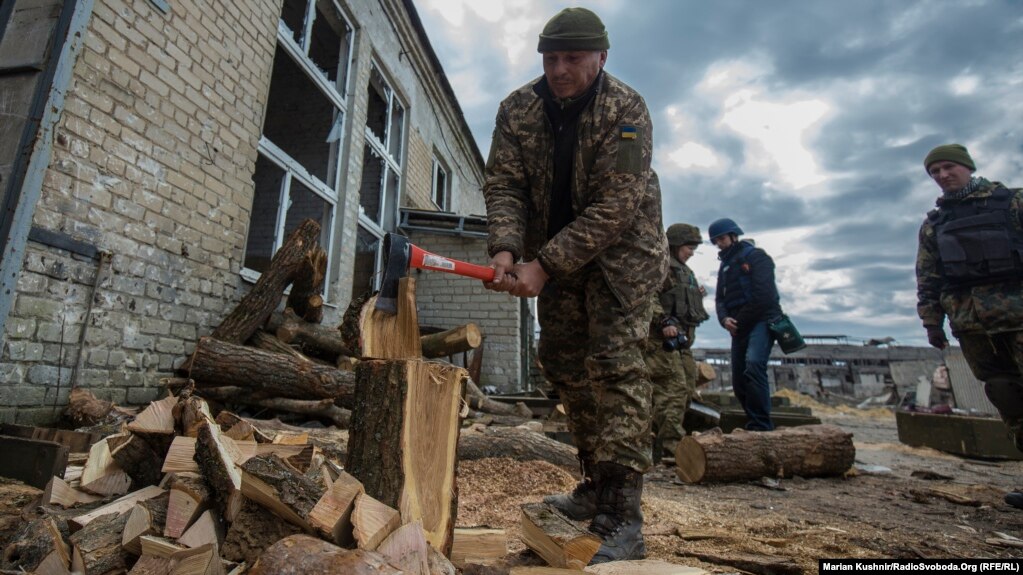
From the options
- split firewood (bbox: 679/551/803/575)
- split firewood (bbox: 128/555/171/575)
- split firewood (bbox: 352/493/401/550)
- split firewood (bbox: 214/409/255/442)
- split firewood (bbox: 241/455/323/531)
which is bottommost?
split firewood (bbox: 679/551/803/575)

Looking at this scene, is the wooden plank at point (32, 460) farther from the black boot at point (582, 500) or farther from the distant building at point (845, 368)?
Answer: the distant building at point (845, 368)

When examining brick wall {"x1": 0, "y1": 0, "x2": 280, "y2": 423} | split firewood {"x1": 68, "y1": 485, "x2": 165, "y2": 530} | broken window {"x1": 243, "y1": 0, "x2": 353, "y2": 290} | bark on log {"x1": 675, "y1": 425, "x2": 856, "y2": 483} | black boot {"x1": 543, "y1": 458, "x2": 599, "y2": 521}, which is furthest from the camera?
broken window {"x1": 243, "y1": 0, "x2": 353, "y2": 290}

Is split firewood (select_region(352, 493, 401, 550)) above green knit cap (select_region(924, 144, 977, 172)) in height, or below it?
below

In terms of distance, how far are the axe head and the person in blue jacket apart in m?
3.88

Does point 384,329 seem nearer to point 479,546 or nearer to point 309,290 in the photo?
point 479,546

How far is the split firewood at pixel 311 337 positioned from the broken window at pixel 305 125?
210cm

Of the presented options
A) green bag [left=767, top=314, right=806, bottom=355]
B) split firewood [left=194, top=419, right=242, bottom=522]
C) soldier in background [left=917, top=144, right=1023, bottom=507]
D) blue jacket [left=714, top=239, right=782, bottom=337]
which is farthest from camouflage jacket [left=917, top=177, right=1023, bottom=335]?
split firewood [left=194, top=419, right=242, bottom=522]

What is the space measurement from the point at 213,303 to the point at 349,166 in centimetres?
338

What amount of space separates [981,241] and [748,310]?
181cm

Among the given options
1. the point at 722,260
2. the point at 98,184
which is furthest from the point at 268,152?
the point at 722,260

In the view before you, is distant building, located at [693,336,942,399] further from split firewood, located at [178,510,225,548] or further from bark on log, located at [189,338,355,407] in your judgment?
split firewood, located at [178,510,225,548]

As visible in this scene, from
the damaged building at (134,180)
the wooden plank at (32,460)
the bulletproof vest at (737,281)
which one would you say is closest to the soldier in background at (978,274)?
the bulletproof vest at (737,281)

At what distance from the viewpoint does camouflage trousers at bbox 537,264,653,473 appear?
188cm

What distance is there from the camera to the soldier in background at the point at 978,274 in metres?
3.07
